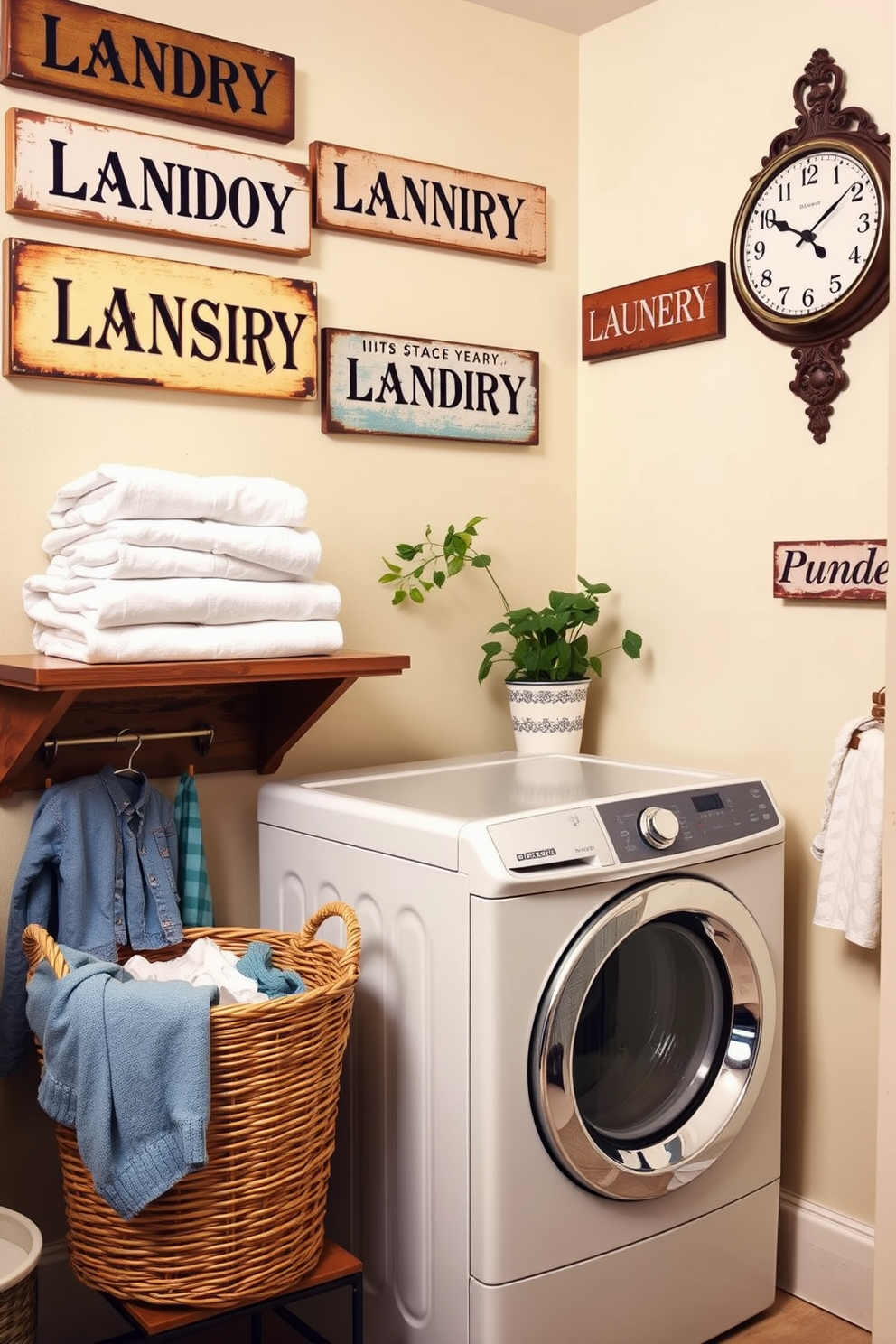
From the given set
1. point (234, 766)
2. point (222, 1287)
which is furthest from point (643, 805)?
point (222, 1287)

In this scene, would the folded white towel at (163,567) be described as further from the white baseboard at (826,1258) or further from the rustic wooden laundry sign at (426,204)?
the white baseboard at (826,1258)

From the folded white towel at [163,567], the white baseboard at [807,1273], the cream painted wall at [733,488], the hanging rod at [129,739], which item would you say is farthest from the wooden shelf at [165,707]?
the white baseboard at [807,1273]

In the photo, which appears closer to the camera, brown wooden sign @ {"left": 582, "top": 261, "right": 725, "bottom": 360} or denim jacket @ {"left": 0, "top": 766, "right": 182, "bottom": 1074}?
denim jacket @ {"left": 0, "top": 766, "right": 182, "bottom": 1074}

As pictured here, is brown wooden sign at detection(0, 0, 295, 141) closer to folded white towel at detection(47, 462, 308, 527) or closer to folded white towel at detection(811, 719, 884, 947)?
folded white towel at detection(47, 462, 308, 527)

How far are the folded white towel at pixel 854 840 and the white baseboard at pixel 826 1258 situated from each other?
56 cm

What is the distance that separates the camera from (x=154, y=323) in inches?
86.8

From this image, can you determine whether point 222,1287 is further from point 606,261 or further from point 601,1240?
point 606,261

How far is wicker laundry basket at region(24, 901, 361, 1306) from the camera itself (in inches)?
67.9

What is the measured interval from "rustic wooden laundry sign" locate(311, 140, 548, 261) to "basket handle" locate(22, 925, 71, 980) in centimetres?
137

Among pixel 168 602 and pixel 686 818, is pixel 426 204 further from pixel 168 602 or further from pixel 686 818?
pixel 686 818

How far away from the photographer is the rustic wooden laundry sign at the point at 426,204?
2.41 metres

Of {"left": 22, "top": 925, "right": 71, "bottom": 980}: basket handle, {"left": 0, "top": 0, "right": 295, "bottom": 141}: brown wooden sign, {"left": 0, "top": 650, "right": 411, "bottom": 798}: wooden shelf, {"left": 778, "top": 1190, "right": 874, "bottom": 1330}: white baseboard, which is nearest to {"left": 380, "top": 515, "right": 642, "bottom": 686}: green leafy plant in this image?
{"left": 0, "top": 650, "right": 411, "bottom": 798}: wooden shelf

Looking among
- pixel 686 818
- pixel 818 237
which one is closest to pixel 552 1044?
pixel 686 818

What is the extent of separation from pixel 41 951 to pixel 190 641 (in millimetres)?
492
